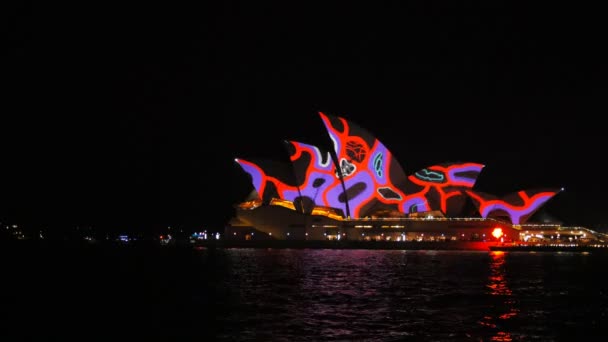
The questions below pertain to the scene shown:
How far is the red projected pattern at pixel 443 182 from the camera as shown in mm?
69000

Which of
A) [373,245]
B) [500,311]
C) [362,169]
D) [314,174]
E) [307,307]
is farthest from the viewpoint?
[373,245]

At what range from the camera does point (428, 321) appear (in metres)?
16.0

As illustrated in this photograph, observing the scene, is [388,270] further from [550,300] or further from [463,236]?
[463,236]

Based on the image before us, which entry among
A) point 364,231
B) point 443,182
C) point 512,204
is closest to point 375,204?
point 364,231

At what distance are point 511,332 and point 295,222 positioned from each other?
54.3 meters

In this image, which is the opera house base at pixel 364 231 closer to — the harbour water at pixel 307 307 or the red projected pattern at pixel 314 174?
the red projected pattern at pixel 314 174

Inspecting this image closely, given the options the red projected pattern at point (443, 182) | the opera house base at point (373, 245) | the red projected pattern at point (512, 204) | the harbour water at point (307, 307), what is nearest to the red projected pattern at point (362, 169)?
the red projected pattern at point (443, 182)

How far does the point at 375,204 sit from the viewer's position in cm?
6888

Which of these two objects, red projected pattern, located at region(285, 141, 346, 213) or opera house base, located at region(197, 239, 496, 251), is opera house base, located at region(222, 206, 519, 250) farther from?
red projected pattern, located at region(285, 141, 346, 213)

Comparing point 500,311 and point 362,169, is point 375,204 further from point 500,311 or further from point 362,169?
point 500,311

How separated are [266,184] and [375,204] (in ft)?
39.6

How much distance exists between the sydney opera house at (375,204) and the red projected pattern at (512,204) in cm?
11

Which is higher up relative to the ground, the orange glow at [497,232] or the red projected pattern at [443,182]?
the red projected pattern at [443,182]

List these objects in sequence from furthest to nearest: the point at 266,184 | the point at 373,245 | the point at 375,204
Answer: the point at 375,204
the point at 373,245
the point at 266,184
